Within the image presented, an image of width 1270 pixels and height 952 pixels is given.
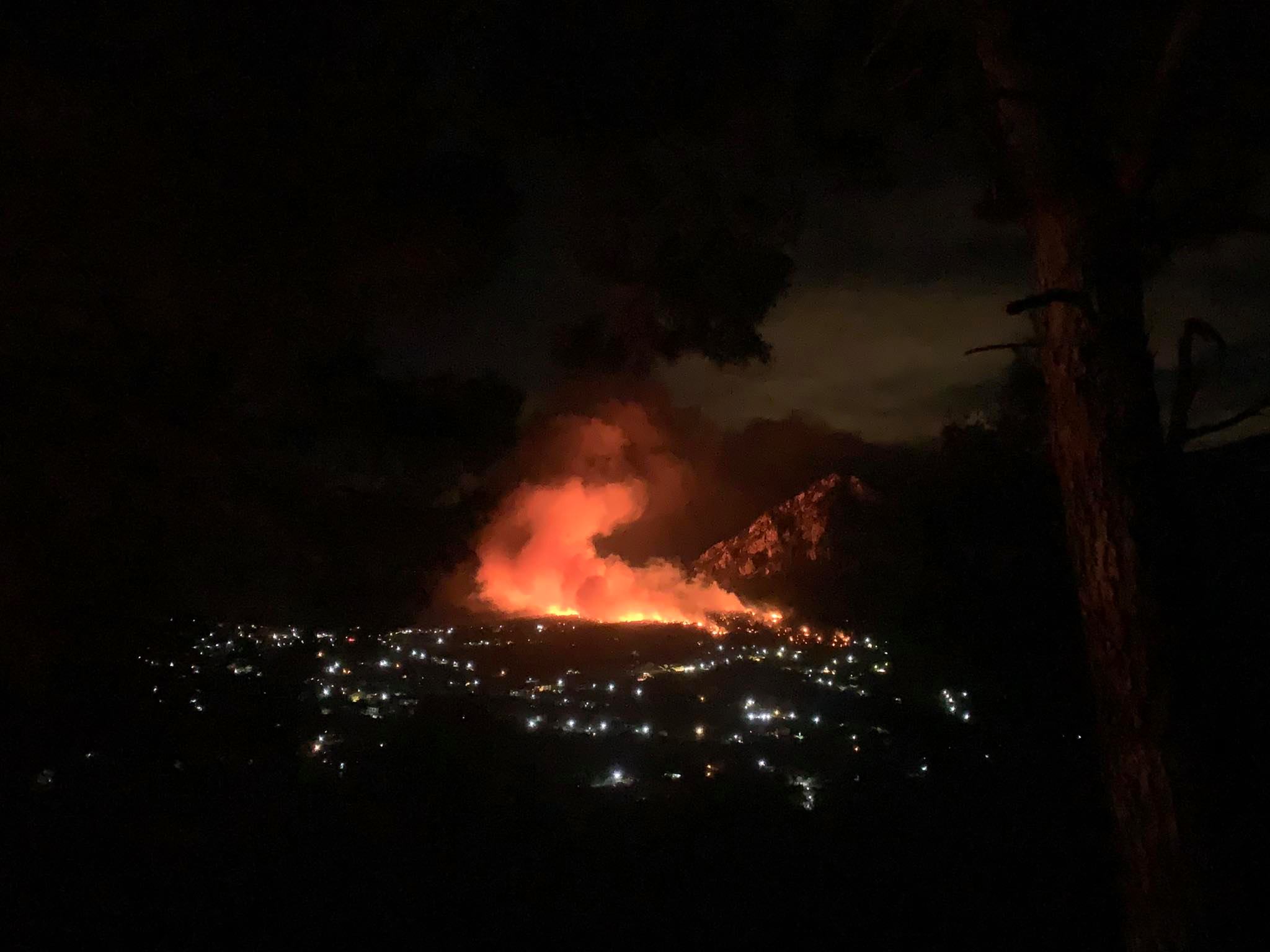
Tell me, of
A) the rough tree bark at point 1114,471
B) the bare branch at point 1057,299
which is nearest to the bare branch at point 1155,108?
the rough tree bark at point 1114,471

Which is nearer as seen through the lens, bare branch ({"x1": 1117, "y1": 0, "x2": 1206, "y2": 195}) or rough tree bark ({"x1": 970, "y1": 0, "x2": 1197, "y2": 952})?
rough tree bark ({"x1": 970, "y1": 0, "x2": 1197, "y2": 952})

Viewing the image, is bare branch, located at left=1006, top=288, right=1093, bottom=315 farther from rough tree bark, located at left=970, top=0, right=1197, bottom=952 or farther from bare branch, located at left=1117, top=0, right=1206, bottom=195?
bare branch, located at left=1117, top=0, right=1206, bottom=195

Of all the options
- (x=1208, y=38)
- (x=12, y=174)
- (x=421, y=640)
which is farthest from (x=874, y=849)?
(x=421, y=640)

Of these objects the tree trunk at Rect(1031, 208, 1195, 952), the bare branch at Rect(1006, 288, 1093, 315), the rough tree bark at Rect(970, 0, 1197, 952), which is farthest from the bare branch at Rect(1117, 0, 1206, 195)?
the bare branch at Rect(1006, 288, 1093, 315)

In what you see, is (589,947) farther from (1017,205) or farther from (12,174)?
(12,174)

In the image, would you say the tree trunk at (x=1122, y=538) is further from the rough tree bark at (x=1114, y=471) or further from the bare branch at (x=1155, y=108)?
the bare branch at (x=1155, y=108)

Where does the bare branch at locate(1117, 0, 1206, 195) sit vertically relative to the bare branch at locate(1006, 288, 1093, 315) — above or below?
above

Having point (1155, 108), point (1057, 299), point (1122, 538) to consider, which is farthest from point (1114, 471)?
point (1155, 108)

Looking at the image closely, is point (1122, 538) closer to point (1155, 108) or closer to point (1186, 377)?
point (1186, 377)
